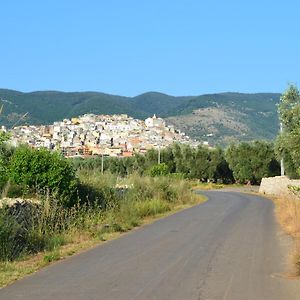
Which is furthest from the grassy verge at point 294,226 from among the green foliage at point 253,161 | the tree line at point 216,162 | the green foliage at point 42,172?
the green foliage at point 253,161

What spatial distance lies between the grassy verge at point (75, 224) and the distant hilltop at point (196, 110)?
9568 centimetres

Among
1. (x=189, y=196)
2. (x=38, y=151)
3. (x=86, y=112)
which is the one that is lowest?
(x=189, y=196)

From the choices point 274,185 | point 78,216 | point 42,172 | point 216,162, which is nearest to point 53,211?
point 78,216

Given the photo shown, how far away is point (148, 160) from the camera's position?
331ft

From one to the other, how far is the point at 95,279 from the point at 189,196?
34268 millimetres

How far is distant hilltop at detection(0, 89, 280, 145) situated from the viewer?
135625 millimetres

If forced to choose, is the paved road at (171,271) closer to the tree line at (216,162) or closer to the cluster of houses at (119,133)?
the tree line at (216,162)

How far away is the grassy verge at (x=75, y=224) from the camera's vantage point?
13852mm

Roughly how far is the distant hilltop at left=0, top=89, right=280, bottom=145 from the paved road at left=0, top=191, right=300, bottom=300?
349 feet

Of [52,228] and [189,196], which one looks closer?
[52,228]

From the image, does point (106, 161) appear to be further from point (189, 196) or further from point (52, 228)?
point (52, 228)

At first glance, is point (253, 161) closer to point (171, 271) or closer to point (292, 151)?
point (292, 151)

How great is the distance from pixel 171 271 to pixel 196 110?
480ft

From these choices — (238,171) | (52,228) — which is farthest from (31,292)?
(238,171)
